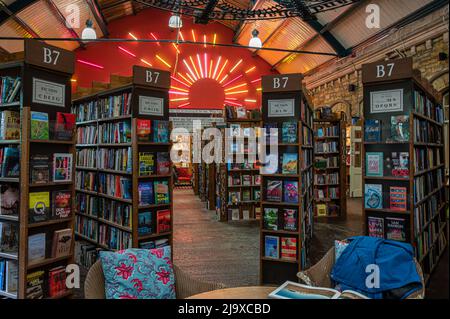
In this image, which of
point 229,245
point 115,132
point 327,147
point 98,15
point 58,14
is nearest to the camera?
point 115,132

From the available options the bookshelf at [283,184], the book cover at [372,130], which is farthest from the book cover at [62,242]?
the book cover at [372,130]

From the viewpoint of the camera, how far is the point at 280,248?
397cm

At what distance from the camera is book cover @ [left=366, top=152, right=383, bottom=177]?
3505 mm

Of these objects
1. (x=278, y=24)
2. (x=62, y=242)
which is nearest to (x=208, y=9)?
(x=62, y=242)

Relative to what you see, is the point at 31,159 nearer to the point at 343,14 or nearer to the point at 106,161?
the point at 106,161

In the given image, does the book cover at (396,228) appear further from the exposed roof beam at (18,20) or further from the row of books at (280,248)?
the exposed roof beam at (18,20)

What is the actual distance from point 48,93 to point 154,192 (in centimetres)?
170

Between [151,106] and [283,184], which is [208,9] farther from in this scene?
[283,184]

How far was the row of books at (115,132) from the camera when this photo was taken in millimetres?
4152

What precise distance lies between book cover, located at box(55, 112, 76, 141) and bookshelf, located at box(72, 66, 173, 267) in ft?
2.70

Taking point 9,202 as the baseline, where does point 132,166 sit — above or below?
above

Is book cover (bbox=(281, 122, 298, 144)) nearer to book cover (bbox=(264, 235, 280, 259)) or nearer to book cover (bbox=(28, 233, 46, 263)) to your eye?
book cover (bbox=(264, 235, 280, 259))

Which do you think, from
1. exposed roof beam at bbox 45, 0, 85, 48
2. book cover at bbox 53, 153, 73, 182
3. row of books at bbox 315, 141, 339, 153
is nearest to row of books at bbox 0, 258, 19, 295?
book cover at bbox 53, 153, 73, 182

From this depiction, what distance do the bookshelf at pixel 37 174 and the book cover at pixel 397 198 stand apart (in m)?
3.32
